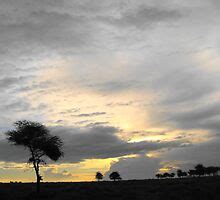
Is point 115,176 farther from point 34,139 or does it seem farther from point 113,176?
point 34,139

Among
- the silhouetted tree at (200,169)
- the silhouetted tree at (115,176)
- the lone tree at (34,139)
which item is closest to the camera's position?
the lone tree at (34,139)

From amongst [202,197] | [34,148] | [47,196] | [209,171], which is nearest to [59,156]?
[34,148]

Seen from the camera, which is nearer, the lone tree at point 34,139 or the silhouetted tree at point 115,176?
the lone tree at point 34,139

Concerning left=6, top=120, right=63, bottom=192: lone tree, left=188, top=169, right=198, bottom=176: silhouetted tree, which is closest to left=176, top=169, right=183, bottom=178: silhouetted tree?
left=188, top=169, right=198, bottom=176: silhouetted tree

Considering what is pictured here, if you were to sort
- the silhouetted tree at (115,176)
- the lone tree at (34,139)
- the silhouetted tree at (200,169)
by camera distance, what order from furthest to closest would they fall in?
the silhouetted tree at (200,169) → the silhouetted tree at (115,176) → the lone tree at (34,139)

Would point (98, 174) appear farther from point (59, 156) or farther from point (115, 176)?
point (59, 156)

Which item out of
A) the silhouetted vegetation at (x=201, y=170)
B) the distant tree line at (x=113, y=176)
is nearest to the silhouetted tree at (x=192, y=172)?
the silhouetted vegetation at (x=201, y=170)

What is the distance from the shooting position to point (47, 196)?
49062 millimetres

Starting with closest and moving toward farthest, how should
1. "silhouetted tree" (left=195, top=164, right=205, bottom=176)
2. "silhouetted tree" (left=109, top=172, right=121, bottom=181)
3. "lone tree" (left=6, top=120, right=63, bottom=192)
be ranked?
1. "lone tree" (left=6, top=120, right=63, bottom=192)
2. "silhouetted tree" (left=109, top=172, right=121, bottom=181)
3. "silhouetted tree" (left=195, top=164, right=205, bottom=176)

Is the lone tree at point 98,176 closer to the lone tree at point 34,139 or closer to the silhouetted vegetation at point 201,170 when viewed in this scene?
the silhouetted vegetation at point 201,170

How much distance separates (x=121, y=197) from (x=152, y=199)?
524 centimetres

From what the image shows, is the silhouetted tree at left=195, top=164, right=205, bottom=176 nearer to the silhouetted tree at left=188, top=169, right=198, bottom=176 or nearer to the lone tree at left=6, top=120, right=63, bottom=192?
the silhouetted tree at left=188, top=169, right=198, bottom=176

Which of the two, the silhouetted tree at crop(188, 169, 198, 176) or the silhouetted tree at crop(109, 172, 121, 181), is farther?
the silhouetted tree at crop(188, 169, 198, 176)

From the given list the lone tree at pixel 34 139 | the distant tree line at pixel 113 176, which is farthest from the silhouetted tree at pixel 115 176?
the lone tree at pixel 34 139
